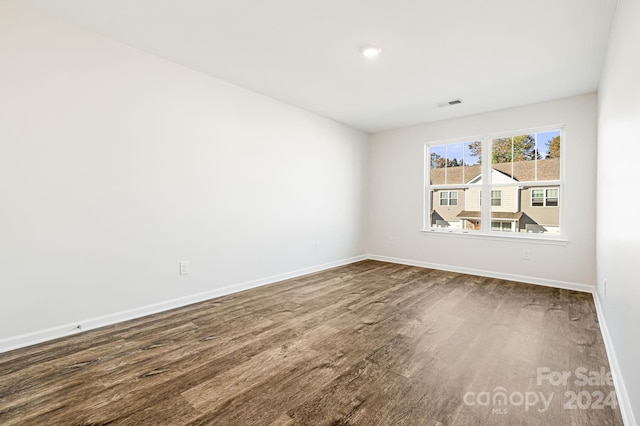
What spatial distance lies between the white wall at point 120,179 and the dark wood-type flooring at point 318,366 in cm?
42

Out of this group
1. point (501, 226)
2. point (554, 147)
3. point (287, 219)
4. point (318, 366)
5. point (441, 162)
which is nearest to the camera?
point (318, 366)

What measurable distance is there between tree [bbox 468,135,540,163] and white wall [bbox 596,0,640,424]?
2.06 m

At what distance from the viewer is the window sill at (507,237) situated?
3.86 meters

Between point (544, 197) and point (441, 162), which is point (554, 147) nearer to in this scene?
point (544, 197)

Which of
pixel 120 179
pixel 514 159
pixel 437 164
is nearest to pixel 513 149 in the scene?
pixel 514 159

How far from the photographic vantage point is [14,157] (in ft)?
6.97

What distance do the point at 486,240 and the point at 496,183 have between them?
33.9 inches

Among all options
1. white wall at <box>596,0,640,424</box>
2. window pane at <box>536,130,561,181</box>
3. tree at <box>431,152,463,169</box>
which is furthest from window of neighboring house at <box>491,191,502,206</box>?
white wall at <box>596,0,640,424</box>

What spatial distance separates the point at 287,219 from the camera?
417cm

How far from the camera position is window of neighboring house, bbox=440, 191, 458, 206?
15.9 feet

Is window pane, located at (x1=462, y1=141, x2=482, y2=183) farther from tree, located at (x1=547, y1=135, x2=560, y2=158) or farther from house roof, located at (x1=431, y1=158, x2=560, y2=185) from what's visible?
tree, located at (x1=547, y1=135, x2=560, y2=158)

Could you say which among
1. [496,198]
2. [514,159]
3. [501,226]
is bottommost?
[501,226]

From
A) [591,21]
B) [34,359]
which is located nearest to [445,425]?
[34,359]

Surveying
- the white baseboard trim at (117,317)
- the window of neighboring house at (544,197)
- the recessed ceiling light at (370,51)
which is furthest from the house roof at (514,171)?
the white baseboard trim at (117,317)
